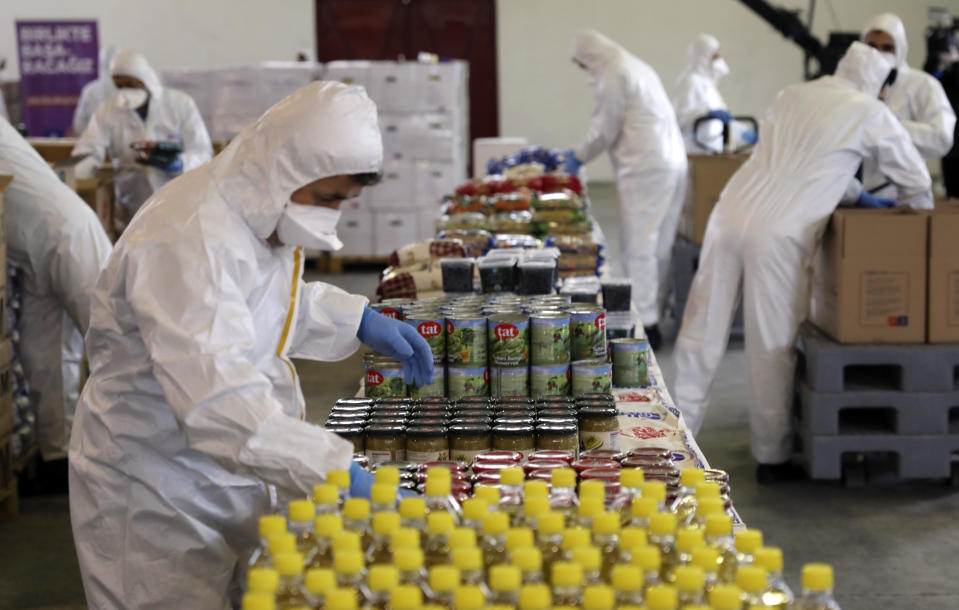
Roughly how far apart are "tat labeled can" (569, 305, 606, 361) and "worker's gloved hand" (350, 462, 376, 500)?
50.1 inches

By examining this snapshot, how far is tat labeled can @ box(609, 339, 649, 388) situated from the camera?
3.44 m

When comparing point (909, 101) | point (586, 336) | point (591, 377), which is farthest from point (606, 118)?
point (591, 377)

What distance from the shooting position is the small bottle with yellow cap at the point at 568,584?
1534mm

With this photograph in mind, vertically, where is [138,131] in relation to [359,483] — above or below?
above

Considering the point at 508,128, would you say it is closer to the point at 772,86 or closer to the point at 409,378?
the point at 772,86

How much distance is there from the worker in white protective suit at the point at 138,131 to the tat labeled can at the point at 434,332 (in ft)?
16.8

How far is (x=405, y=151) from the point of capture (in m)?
10.6

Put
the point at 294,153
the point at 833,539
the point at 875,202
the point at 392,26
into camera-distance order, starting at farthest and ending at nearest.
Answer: the point at 392,26, the point at 875,202, the point at 833,539, the point at 294,153

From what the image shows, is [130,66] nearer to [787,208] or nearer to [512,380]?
[787,208]

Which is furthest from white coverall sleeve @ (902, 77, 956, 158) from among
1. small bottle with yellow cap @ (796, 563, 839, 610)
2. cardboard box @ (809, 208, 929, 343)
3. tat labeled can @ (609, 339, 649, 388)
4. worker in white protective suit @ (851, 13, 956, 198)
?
small bottle with yellow cap @ (796, 563, 839, 610)

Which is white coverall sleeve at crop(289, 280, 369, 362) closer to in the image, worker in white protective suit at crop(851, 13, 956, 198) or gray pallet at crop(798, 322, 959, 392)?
gray pallet at crop(798, 322, 959, 392)

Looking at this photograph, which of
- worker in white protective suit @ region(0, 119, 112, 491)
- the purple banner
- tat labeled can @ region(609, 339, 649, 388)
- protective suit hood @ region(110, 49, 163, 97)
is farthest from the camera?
the purple banner

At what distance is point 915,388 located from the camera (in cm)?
481

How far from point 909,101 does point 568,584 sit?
19.9ft
